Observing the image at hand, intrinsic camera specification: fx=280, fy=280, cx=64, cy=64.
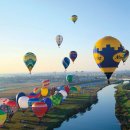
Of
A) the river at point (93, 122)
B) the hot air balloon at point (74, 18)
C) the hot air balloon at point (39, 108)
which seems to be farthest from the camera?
the hot air balloon at point (74, 18)

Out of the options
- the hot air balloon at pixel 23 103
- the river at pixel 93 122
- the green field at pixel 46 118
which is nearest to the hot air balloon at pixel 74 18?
the green field at pixel 46 118

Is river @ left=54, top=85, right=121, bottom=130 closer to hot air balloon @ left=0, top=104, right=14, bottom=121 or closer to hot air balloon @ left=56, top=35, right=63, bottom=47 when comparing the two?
hot air balloon @ left=0, top=104, right=14, bottom=121

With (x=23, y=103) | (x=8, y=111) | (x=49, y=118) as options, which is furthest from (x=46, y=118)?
(x=8, y=111)

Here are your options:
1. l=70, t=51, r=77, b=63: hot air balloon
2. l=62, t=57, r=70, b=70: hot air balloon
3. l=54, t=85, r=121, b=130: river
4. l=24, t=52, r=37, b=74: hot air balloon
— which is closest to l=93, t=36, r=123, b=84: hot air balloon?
l=54, t=85, r=121, b=130: river

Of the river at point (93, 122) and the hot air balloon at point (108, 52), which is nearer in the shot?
the hot air balloon at point (108, 52)

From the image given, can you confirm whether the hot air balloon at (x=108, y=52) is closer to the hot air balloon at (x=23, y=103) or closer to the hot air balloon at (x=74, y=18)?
the hot air balloon at (x=23, y=103)

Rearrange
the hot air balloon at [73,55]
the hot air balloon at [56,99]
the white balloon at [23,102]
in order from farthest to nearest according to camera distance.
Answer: the hot air balloon at [73,55] → the hot air balloon at [56,99] → the white balloon at [23,102]

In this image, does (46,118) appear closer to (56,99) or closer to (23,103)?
(23,103)

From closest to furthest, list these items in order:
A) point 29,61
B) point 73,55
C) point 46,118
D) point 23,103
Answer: point 46,118 → point 23,103 → point 29,61 → point 73,55

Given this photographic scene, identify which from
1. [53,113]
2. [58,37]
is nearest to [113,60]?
[53,113]
